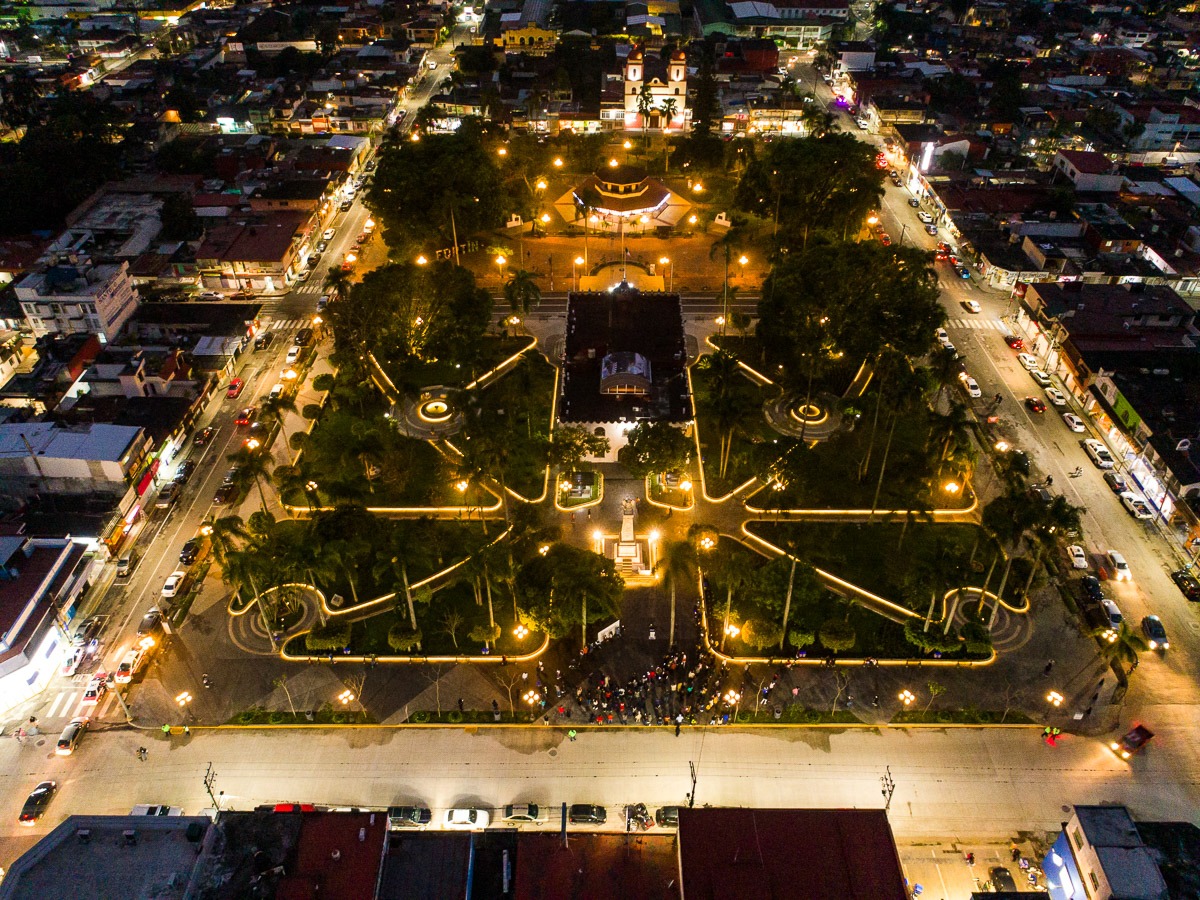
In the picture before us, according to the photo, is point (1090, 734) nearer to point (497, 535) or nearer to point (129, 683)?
point (497, 535)

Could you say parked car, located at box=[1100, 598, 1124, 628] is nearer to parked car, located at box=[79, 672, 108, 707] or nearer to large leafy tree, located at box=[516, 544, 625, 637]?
large leafy tree, located at box=[516, 544, 625, 637]

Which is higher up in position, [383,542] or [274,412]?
[274,412]

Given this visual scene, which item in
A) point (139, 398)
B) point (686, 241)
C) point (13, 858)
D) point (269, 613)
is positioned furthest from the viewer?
point (686, 241)

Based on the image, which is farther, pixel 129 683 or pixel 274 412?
pixel 274 412

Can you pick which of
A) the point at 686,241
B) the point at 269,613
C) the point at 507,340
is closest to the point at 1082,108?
the point at 686,241

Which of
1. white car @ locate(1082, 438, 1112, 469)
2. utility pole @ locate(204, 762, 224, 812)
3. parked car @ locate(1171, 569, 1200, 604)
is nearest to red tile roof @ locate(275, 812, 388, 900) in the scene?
utility pole @ locate(204, 762, 224, 812)

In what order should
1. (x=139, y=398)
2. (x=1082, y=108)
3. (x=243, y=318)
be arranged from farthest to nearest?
(x=1082, y=108) → (x=243, y=318) → (x=139, y=398)

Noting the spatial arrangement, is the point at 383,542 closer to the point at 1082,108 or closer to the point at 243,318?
the point at 243,318
